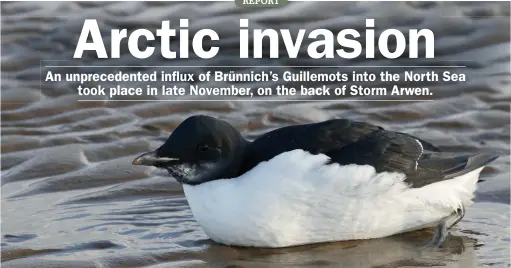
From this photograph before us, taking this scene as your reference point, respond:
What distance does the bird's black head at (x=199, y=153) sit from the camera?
6152 millimetres

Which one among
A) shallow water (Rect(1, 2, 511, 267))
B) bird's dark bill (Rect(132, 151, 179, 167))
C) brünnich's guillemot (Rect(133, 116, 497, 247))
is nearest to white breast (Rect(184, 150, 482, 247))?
brünnich's guillemot (Rect(133, 116, 497, 247))

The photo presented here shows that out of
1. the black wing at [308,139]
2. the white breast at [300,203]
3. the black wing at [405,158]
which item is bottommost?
the white breast at [300,203]

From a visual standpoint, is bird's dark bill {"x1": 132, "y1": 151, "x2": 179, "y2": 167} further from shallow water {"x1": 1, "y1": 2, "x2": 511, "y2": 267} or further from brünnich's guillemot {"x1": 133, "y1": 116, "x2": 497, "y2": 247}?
shallow water {"x1": 1, "y1": 2, "x2": 511, "y2": 267}

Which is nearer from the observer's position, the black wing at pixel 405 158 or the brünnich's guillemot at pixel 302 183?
the brünnich's guillemot at pixel 302 183

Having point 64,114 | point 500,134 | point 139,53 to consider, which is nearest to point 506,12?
point 500,134

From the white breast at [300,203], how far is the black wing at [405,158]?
2.6 inches

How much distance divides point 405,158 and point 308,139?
641mm

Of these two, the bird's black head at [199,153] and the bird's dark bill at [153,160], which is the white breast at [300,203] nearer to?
the bird's black head at [199,153]

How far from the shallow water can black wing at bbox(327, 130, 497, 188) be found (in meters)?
0.40

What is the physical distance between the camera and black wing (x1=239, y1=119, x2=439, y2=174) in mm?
6211

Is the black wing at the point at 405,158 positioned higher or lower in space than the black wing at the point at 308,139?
lower

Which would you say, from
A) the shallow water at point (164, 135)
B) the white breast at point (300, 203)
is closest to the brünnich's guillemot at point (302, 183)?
the white breast at point (300, 203)

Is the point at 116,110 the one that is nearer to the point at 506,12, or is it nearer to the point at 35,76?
the point at 35,76

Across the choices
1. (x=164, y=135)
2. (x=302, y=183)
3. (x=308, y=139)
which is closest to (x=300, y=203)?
(x=302, y=183)
